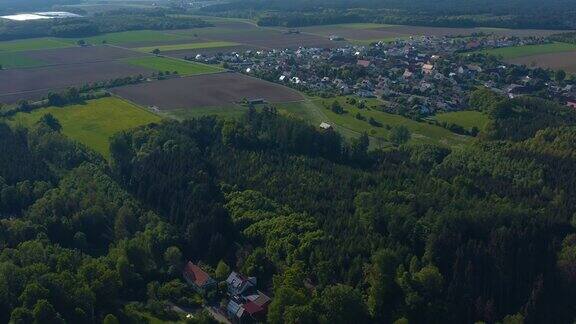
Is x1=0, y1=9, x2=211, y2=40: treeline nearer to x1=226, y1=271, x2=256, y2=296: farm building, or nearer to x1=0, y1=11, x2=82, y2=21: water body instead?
x1=0, y1=11, x2=82, y2=21: water body

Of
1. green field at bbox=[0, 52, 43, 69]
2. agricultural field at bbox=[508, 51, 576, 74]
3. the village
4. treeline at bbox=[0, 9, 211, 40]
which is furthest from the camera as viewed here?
treeline at bbox=[0, 9, 211, 40]

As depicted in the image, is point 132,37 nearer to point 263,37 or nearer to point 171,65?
point 263,37

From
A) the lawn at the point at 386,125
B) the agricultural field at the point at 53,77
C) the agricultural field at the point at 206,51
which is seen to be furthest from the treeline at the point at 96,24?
the lawn at the point at 386,125

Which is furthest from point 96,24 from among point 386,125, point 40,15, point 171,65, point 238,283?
point 238,283

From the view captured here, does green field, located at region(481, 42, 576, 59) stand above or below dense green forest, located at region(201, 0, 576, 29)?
below

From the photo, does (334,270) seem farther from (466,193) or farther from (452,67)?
(452,67)

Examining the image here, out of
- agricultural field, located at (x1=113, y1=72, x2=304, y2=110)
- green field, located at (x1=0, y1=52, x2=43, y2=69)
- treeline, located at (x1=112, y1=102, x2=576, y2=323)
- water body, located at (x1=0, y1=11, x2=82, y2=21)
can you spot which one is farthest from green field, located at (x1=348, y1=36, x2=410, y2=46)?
water body, located at (x1=0, y1=11, x2=82, y2=21)
